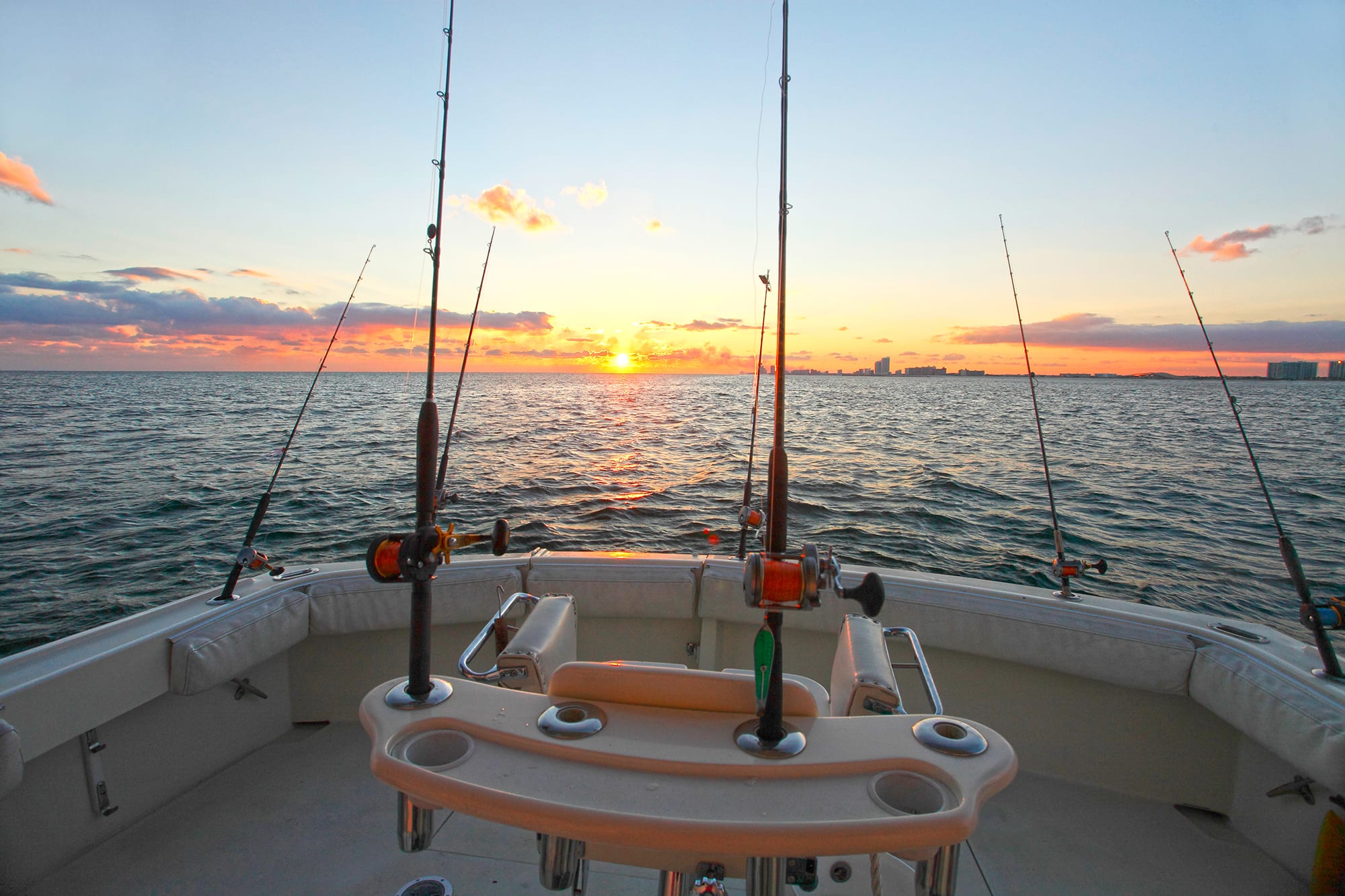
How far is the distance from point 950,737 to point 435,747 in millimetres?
1038

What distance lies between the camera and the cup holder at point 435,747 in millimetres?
1221

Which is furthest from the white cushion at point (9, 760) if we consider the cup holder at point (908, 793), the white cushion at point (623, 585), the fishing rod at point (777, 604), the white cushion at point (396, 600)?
the cup holder at point (908, 793)

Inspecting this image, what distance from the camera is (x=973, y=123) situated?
531 centimetres

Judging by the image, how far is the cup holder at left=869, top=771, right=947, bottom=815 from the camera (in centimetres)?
110

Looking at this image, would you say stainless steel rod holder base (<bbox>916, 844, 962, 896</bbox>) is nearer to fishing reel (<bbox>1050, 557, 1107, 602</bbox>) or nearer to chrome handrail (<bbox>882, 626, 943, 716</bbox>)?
chrome handrail (<bbox>882, 626, 943, 716</bbox>)

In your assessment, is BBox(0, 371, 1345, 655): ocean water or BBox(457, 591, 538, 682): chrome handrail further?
BBox(0, 371, 1345, 655): ocean water

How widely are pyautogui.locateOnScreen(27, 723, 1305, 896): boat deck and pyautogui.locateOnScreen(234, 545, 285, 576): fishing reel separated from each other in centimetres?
91

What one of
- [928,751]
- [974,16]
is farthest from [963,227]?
[928,751]

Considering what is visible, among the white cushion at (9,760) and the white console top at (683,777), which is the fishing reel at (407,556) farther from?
the white cushion at (9,760)

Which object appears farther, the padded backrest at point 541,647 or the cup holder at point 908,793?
the padded backrest at point 541,647

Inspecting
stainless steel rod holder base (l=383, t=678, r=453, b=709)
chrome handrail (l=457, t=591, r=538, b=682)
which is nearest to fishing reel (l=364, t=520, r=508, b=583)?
stainless steel rod holder base (l=383, t=678, r=453, b=709)

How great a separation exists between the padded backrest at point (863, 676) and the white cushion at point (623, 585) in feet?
3.91

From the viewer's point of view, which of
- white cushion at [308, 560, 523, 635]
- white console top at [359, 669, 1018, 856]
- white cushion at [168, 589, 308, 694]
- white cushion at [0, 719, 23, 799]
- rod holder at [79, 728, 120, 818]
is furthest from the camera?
white cushion at [308, 560, 523, 635]

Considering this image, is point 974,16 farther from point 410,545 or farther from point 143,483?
point 143,483
